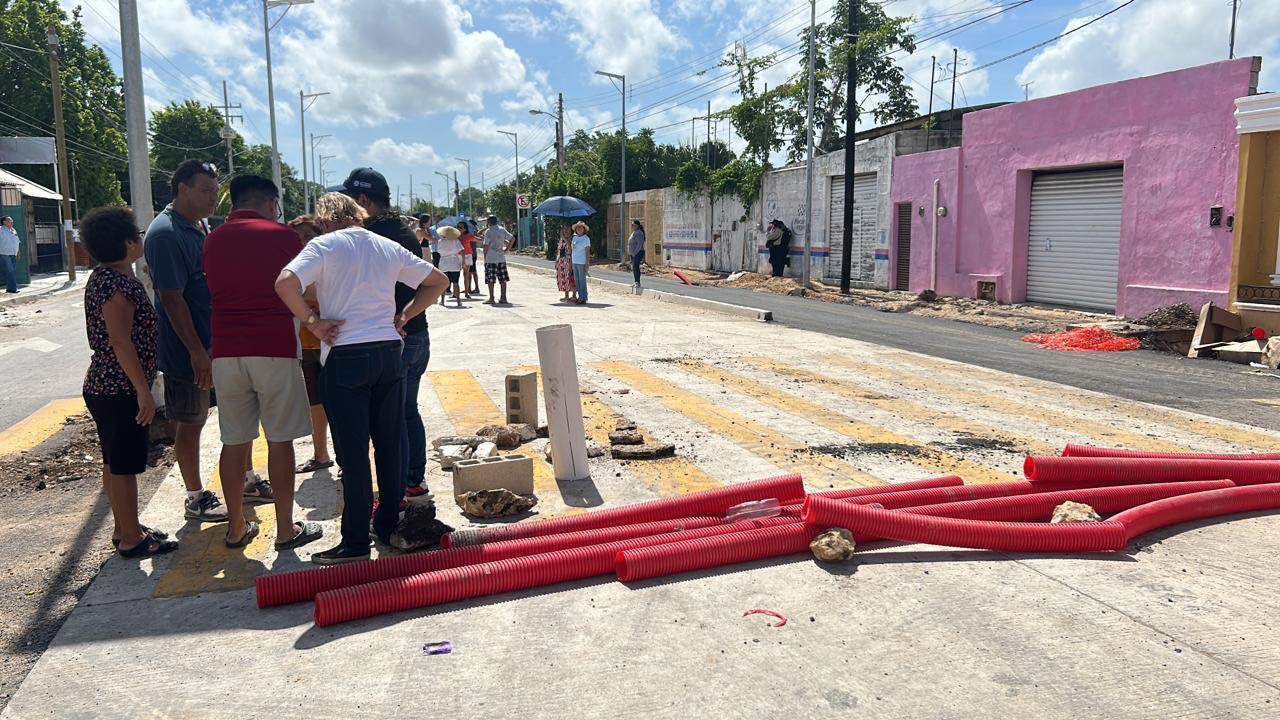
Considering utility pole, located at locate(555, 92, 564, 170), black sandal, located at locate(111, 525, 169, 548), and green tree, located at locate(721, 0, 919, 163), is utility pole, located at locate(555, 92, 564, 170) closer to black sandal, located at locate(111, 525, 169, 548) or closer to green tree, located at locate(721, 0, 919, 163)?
green tree, located at locate(721, 0, 919, 163)

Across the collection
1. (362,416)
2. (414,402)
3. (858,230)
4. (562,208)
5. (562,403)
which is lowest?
(562,403)

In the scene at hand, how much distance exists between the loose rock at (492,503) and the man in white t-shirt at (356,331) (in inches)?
27.6

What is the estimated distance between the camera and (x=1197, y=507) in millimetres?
4934

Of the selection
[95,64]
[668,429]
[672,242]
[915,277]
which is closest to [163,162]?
[95,64]

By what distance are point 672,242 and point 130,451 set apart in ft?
130

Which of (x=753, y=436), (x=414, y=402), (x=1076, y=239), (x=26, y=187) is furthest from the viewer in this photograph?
(x=26, y=187)

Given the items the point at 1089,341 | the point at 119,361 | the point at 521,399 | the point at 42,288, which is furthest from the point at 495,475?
the point at 42,288

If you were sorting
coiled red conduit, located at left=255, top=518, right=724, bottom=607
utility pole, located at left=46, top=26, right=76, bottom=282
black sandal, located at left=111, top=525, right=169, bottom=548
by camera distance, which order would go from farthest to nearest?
utility pole, located at left=46, top=26, right=76, bottom=282
black sandal, located at left=111, top=525, right=169, bottom=548
coiled red conduit, located at left=255, top=518, right=724, bottom=607

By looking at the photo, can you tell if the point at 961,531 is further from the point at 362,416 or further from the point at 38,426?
the point at 38,426

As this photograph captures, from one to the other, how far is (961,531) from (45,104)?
Answer: 5059 centimetres

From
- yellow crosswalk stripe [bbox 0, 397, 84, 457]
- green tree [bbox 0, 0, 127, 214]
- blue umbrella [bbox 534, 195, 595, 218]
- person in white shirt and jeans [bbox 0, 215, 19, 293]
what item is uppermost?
green tree [bbox 0, 0, 127, 214]

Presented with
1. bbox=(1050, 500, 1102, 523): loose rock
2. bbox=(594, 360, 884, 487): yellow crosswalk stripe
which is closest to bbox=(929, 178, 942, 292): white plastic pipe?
bbox=(594, 360, 884, 487): yellow crosswalk stripe

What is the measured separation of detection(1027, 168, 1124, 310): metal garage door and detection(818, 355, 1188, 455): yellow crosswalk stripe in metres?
9.55

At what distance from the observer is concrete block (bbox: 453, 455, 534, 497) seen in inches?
208
